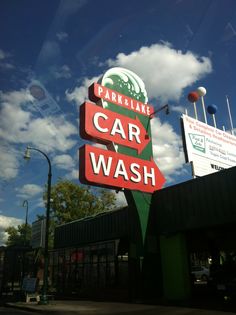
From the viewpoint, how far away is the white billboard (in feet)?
73.8

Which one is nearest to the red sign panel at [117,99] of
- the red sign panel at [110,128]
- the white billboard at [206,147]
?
the red sign panel at [110,128]

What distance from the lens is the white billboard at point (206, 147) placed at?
2248cm

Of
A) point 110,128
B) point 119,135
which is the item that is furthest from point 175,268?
point 110,128

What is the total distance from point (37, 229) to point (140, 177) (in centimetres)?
760

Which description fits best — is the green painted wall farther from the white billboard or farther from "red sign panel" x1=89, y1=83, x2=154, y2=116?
"red sign panel" x1=89, y1=83, x2=154, y2=116

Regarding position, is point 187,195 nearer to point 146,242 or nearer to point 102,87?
point 146,242

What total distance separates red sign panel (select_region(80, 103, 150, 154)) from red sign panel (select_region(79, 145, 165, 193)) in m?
0.72

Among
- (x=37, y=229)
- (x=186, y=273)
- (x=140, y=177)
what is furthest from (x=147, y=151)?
(x=37, y=229)

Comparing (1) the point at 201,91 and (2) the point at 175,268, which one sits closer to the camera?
(2) the point at 175,268

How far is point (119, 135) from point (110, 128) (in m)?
0.66

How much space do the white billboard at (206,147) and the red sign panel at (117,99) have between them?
139 inches

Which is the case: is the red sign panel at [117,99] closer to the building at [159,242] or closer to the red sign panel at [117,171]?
the red sign panel at [117,171]

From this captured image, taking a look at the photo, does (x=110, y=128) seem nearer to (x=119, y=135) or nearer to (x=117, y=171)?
(x=119, y=135)

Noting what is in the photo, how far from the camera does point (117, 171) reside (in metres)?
17.2
